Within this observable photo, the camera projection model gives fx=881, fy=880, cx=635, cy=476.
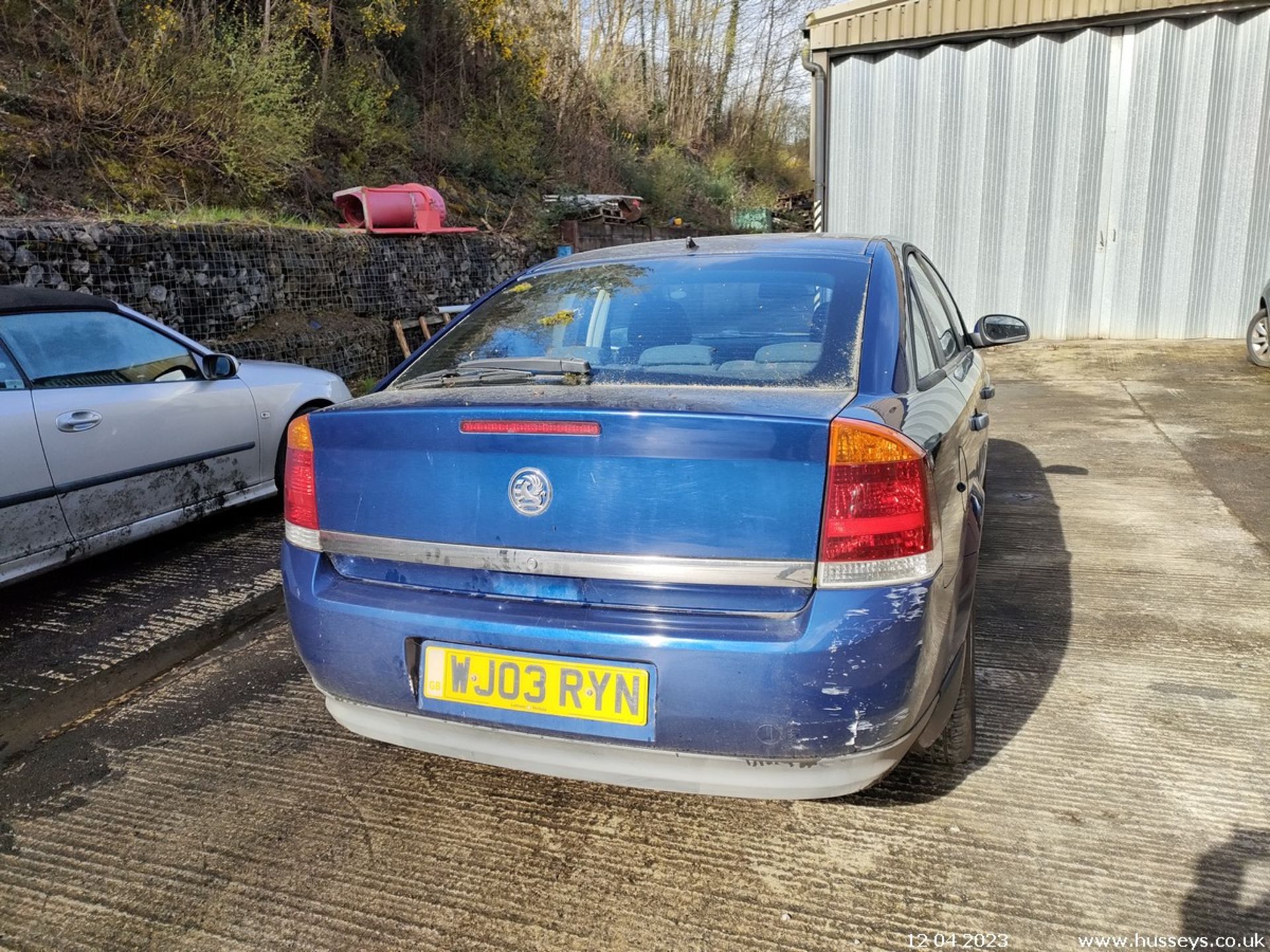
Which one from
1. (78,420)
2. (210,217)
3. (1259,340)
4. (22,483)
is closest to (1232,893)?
(22,483)

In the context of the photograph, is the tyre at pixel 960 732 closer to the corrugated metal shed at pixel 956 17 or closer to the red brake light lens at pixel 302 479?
the red brake light lens at pixel 302 479

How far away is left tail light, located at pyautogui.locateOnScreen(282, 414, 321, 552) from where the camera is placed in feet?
7.14

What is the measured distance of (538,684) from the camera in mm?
1869

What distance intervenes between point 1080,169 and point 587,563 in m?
10.4

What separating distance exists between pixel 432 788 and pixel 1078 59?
10.8 m

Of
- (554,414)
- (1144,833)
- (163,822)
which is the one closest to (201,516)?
(163,822)

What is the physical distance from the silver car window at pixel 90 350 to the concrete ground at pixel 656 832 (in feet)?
5.26

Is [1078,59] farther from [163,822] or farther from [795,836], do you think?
[163,822]

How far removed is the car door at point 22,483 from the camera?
11.3 feet

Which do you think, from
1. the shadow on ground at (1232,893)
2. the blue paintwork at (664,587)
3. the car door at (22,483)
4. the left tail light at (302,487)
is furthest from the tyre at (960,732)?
the car door at (22,483)

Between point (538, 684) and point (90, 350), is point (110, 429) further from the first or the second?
point (538, 684)

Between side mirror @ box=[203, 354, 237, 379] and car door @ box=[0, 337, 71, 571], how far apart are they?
925 mm

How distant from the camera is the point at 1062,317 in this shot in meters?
10.5
